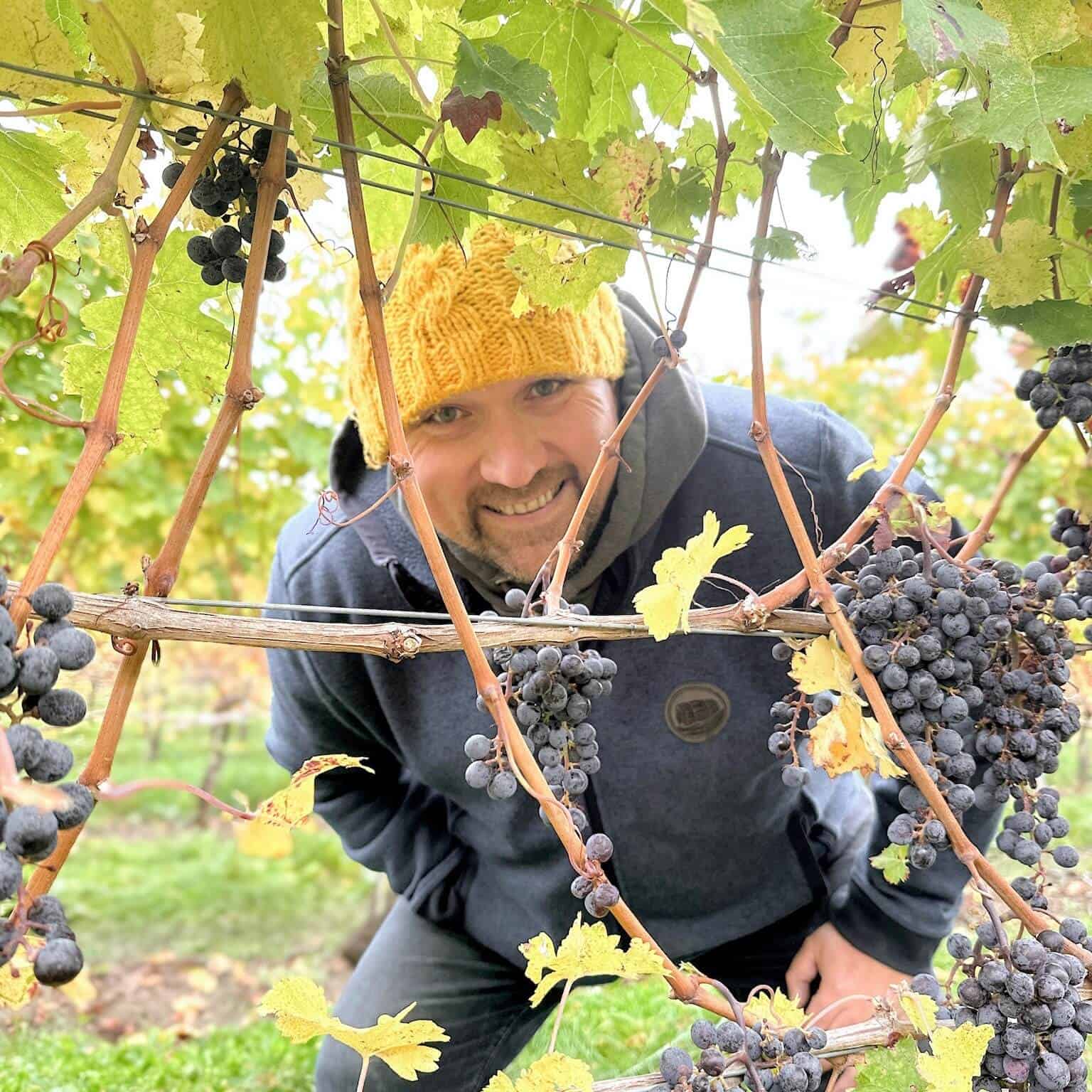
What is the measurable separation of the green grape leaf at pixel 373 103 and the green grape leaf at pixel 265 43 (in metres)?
0.17

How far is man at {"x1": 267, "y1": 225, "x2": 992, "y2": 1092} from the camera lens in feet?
5.61

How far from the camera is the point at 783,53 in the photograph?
91 cm

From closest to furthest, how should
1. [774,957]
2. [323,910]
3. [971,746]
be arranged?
[971,746], [774,957], [323,910]

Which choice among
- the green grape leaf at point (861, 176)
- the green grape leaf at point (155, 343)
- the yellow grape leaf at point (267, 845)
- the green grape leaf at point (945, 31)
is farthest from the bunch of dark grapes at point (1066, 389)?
the yellow grape leaf at point (267, 845)

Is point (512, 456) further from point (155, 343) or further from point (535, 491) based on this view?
point (155, 343)

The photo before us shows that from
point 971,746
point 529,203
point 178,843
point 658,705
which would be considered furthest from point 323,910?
point 529,203

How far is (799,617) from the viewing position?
1.14 m

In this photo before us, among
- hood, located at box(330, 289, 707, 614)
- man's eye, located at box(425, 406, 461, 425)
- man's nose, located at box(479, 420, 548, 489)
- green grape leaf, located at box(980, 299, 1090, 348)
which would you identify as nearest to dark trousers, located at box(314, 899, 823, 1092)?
hood, located at box(330, 289, 707, 614)

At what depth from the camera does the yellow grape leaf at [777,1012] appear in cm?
105

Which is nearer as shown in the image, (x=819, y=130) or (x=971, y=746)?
(x=819, y=130)

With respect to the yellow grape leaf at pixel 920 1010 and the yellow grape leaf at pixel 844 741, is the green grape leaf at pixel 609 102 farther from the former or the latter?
the yellow grape leaf at pixel 920 1010

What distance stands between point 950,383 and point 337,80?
715mm

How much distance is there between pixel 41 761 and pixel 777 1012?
0.75m

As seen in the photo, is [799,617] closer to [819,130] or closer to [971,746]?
[819,130]
